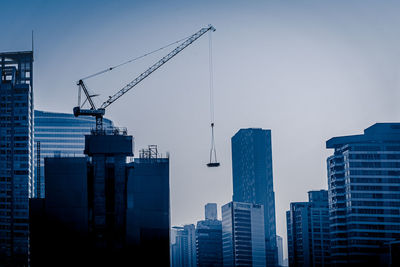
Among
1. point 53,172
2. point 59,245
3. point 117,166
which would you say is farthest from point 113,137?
point 59,245

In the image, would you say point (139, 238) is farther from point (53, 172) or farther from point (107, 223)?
point (53, 172)

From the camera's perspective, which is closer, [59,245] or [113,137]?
[59,245]

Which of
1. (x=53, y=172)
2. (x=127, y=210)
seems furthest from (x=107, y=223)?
(x=53, y=172)

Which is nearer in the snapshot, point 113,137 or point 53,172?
point 53,172

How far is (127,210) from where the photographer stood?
170m

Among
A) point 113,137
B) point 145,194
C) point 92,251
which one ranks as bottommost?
point 92,251

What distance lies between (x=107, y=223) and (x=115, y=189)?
831cm

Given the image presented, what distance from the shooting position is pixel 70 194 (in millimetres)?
167375

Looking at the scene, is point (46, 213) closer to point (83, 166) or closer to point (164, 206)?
point (83, 166)

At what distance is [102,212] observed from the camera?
17262 cm

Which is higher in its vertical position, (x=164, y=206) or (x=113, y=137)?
(x=113, y=137)

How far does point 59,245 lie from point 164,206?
2496 centimetres

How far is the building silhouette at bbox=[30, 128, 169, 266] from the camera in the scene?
164 meters

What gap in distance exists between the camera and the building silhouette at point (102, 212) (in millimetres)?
164250
